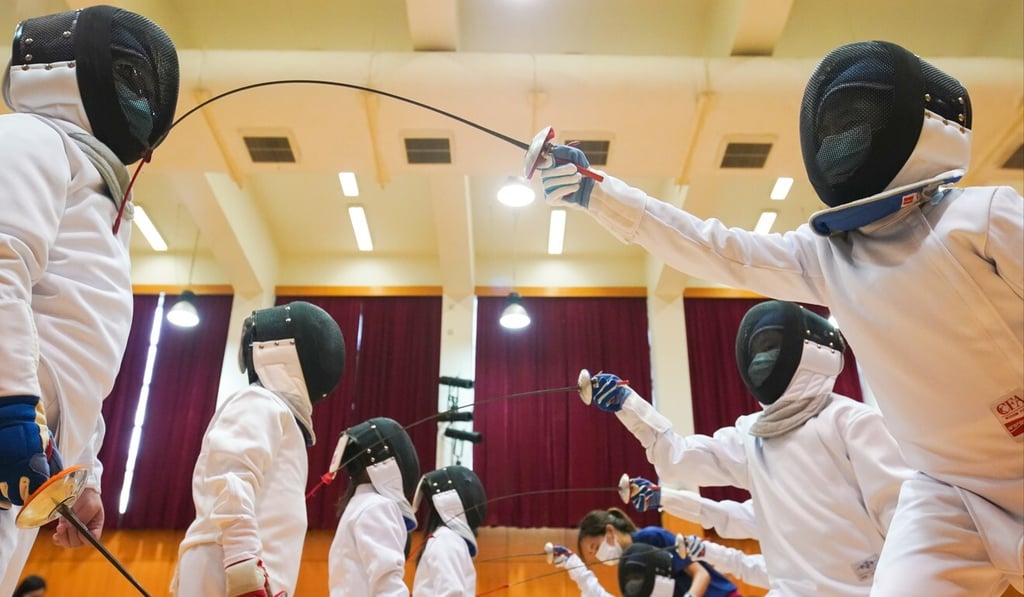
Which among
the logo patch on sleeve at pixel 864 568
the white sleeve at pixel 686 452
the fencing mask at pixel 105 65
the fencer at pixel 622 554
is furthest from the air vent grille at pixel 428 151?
the logo patch on sleeve at pixel 864 568

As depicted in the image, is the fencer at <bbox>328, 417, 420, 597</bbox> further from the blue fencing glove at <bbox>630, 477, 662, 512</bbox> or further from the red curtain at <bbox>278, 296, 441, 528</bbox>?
the red curtain at <bbox>278, 296, 441, 528</bbox>

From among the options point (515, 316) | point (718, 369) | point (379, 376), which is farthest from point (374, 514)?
point (718, 369)

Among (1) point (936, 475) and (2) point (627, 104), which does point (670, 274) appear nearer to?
(2) point (627, 104)

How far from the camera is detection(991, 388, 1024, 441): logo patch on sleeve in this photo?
1.20 m

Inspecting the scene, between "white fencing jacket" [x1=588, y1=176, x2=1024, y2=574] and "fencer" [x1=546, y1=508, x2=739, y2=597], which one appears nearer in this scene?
"white fencing jacket" [x1=588, y1=176, x2=1024, y2=574]

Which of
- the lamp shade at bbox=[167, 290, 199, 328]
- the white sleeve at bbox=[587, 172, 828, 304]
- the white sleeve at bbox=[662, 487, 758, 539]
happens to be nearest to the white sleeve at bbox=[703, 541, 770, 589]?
the white sleeve at bbox=[662, 487, 758, 539]

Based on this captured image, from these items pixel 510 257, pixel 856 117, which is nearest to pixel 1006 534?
pixel 856 117

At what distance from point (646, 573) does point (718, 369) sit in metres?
3.62

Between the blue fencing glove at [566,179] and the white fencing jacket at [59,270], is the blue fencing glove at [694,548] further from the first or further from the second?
the white fencing jacket at [59,270]

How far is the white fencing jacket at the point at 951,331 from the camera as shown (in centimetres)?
121

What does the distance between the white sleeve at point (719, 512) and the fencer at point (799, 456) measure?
2.00 ft

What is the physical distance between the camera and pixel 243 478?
1834 mm

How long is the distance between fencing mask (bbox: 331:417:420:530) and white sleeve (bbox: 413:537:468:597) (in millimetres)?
153

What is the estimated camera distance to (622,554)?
4012mm
